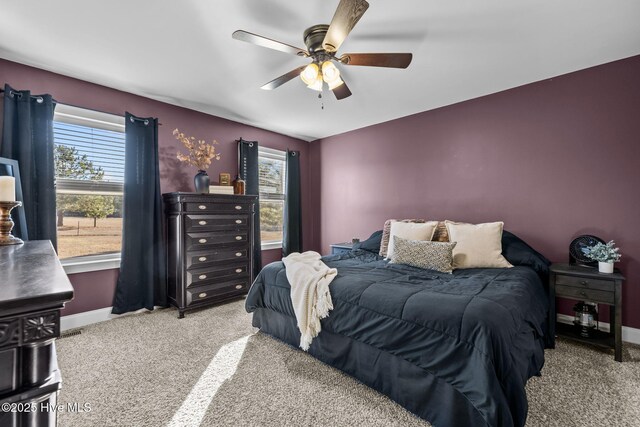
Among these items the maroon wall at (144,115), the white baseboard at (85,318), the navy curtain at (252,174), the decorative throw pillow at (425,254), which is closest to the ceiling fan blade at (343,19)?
the decorative throw pillow at (425,254)

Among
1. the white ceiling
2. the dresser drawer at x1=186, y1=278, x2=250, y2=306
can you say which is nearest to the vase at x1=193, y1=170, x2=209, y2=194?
the white ceiling

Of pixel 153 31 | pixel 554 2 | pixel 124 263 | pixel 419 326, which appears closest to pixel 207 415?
→ pixel 419 326

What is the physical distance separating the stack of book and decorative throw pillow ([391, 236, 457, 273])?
7.19 feet

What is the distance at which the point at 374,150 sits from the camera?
450 cm

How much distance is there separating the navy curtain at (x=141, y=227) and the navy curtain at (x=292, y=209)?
192 cm

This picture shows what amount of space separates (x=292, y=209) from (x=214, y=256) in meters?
1.76

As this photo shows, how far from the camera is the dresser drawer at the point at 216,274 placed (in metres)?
3.33

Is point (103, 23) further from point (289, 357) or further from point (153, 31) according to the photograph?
point (289, 357)

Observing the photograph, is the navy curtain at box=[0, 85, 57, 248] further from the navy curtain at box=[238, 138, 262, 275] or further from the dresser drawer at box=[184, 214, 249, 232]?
the navy curtain at box=[238, 138, 262, 275]

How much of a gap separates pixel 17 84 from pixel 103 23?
1314 millimetres

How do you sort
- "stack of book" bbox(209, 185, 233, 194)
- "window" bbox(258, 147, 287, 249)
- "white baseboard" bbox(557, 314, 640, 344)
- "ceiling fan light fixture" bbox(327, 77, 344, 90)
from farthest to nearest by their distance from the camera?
"window" bbox(258, 147, 287, 249) → "stack of book" bbox(209, 185, 233, 194) → "white baseboard" bbox(557, 314, 640, 344) → "ceiling fan light fixture" bbox(327, 77, 344, 90)

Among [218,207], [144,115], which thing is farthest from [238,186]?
[144,115]

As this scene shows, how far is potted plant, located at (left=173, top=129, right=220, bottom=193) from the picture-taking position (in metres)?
3.54

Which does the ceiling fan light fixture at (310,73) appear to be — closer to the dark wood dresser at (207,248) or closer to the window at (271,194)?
the dark wood dresser at (207,248)
